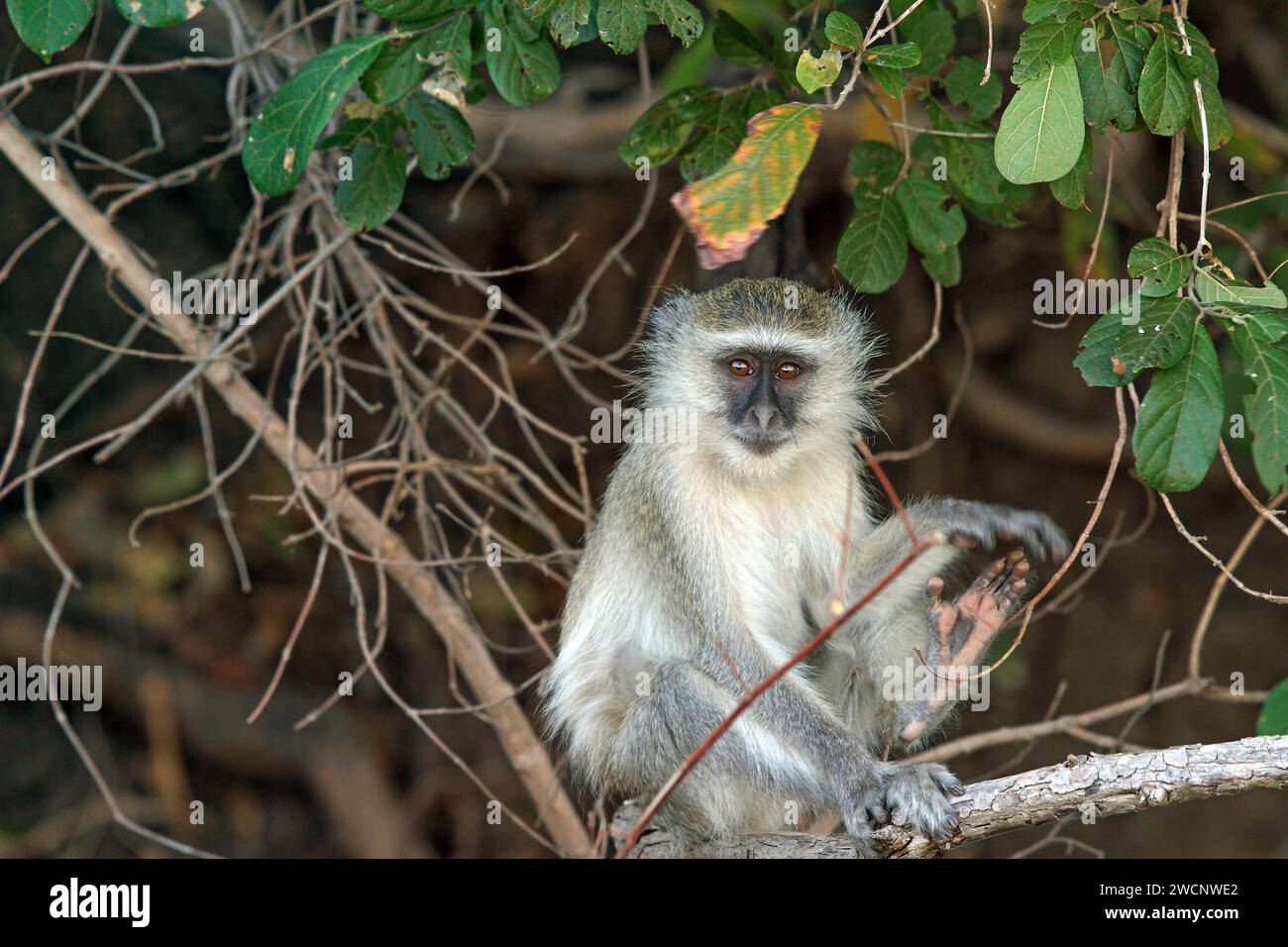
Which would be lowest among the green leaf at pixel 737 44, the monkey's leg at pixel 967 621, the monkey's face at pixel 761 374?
the monkey's leg at pixel 967 621

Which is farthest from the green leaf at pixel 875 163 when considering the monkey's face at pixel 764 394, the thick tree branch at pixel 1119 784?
the thick tree branch at pixel 1119 784

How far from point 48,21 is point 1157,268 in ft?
8.12

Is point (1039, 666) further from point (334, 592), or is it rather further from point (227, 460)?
point (227, 460)

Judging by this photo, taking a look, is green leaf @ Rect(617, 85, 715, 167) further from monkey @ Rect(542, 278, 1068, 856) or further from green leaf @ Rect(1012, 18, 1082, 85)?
green leaf @ Rect(1012, 18, 1082, 85)

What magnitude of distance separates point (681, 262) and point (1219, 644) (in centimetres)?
374

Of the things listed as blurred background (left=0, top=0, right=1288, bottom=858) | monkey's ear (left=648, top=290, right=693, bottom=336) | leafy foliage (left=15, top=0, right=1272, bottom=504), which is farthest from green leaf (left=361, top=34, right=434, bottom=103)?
blurred background (left=0, top=0, right=1288, bottom=858)

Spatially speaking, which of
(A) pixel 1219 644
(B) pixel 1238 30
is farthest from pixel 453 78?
(A) pixel 1219 644

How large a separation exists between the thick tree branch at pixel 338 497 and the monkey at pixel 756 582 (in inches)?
7.0

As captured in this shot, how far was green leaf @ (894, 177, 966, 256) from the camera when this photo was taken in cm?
382

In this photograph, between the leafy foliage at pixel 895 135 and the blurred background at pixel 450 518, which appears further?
the blurred background at pixel 450 518

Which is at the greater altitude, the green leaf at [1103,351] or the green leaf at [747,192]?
the green leaf at [747,192]

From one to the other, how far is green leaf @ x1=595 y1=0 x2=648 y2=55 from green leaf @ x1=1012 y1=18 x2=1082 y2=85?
→ 33.2 inches

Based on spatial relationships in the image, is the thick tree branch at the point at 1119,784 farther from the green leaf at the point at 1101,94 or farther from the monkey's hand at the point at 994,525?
the green leaf at the point at 1101,94

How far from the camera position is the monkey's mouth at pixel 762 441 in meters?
3.97
